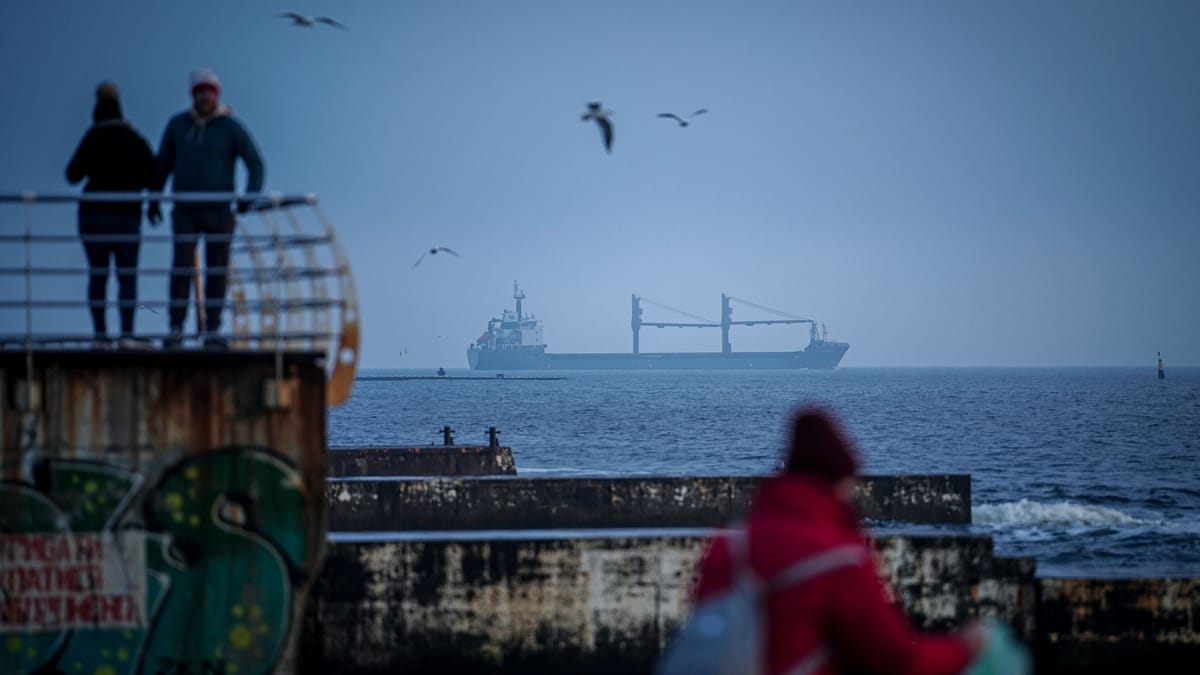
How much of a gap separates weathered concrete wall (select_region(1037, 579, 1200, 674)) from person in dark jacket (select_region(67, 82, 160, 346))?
9184 millimetres

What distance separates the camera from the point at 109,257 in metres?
10.6

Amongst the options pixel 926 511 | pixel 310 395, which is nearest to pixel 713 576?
pixel 310 395

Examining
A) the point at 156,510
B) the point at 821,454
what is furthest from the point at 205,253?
the point at 821,454

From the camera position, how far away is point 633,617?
1221 cm

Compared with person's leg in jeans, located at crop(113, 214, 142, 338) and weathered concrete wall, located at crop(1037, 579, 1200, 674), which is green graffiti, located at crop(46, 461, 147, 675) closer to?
person's leg in jeans, located at crop(113, 214, 142, 338)

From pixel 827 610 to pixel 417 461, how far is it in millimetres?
24389

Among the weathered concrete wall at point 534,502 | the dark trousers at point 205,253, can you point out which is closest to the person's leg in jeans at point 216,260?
the dark trousers at point 205,253

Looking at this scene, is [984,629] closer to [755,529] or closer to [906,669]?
[906,669]

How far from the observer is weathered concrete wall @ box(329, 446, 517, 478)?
27.8m

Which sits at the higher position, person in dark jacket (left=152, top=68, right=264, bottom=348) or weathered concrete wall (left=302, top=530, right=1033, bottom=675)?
person in dark jacket (left=152, top=68, right=264, bottom=348)

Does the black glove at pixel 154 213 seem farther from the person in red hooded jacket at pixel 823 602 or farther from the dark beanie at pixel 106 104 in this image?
the person in red hooded jacket at pixel 823 602

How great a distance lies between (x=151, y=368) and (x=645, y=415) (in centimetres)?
8253

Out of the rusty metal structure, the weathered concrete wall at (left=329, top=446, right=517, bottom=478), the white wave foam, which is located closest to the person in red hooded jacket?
the rusty metal structure

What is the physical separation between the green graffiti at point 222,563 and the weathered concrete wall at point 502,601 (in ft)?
7.11
